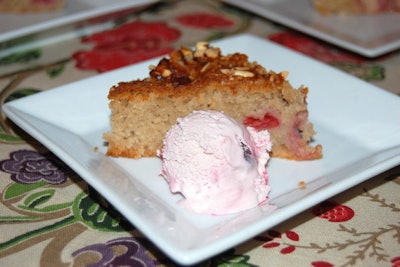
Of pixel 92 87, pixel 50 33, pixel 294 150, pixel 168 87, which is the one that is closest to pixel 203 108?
pixel 168 87

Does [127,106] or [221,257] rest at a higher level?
[127,106]

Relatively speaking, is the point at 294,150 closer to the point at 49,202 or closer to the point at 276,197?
the point at 276,197

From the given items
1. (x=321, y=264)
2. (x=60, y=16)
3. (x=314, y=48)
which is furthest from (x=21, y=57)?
(x=321, y=264)

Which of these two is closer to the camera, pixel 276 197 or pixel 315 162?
pixel 276 197

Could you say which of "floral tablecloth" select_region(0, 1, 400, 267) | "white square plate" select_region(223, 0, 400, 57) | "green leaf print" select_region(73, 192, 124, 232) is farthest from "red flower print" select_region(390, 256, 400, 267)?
"white square plate" select_region(223, 0, 400, 57)

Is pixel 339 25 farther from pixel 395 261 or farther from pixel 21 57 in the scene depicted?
pixel 395 261

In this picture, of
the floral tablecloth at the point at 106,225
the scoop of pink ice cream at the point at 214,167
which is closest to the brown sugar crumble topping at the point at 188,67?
the scoop of pink ice cream at the point at 214,167

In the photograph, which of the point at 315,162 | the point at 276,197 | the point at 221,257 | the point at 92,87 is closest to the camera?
the point at 221,257
